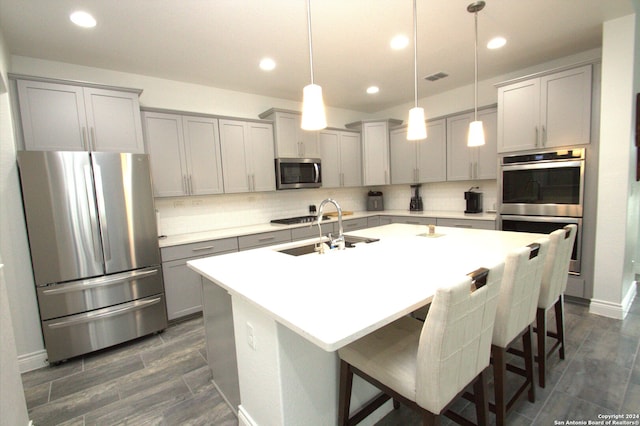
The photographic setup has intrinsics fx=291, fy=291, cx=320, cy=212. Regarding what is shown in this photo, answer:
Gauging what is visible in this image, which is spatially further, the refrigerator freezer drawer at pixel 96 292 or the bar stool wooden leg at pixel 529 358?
the refrigerator freezer drawer at pixel 96 292

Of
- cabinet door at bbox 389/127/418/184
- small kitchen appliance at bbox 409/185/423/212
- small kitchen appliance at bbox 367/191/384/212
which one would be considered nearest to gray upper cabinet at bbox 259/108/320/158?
cabinet door at bbox 389/127/418/184

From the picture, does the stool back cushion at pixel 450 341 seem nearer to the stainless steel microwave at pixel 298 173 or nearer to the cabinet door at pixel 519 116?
the cabinet door at pixel 519 116

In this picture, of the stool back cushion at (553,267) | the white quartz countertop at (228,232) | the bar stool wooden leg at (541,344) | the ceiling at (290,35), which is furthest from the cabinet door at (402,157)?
the bar stool wooden leg at (541,344)

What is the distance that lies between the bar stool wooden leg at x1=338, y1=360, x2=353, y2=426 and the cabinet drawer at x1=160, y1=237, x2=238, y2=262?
7.42 ft

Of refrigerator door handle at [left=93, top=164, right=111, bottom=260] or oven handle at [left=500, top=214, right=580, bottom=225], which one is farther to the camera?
oven handle at [left=500, top=214, right=580, bottom=225]

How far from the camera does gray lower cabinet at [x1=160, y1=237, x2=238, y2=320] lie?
2955 millimetres

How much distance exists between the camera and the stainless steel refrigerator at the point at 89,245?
7.61 ft

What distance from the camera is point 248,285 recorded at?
1.42 m

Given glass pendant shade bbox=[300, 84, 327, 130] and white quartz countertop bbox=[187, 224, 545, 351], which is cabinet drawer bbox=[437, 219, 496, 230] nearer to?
white quartz countertop bbox=[187, 224, 545, 351]

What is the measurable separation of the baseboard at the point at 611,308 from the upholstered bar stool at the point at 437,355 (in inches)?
94.9

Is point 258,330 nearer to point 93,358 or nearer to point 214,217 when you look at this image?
point 93,358

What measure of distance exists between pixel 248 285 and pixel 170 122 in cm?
261

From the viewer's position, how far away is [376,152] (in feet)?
16.1

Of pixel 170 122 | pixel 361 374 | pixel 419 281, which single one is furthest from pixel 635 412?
pixel 170 122
